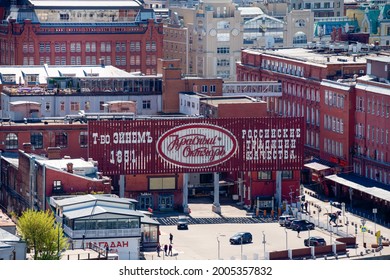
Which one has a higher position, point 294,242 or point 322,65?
point 322,65

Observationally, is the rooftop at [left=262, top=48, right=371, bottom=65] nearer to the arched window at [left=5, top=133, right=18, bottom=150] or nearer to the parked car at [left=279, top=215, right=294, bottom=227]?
the parked car at [left=279, top=215, right=294, bottom=227]

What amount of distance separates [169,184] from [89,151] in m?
7.33

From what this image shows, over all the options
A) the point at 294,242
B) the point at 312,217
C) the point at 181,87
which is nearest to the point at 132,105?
the point at 181,87

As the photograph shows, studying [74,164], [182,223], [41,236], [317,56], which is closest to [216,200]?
[182,223]

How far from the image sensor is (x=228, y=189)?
131375mm

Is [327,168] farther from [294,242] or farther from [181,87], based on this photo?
[294,242]

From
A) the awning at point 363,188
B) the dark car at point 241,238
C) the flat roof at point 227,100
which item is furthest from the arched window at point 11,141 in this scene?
the awning at point 363,188

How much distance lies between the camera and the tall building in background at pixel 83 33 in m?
193

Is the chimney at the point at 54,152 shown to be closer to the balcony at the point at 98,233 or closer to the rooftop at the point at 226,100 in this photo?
the rooftop at the point at 226,100

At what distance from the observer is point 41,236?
286 feet

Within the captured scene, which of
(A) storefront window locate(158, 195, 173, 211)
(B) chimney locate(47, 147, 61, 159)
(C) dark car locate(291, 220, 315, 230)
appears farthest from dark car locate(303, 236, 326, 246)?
(B) chimney locate(47, 147, 61, 159)

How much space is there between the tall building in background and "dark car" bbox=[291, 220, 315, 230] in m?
81.3

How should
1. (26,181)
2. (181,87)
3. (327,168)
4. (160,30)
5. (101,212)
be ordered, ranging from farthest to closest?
1. (160,30)
2. (181,87)
3. (327,168)
4. (26,181)
5. (101,212)

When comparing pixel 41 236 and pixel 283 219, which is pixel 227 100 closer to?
pixel 283 219
